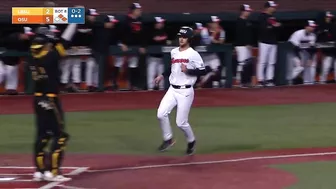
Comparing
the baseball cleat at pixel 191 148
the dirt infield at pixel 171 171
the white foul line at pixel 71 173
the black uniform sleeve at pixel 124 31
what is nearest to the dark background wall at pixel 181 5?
the black uniform sleeve at pixel 124 31

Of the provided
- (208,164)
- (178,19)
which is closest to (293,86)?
(178,19)

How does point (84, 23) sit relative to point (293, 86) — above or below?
above

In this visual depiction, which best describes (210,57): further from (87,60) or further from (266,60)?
(87,60)

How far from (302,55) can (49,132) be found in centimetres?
1091

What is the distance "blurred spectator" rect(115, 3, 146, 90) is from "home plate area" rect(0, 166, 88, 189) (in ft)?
24.9

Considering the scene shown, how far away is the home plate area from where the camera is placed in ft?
30.1

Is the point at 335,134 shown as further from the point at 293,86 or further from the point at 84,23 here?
the point at 84,23

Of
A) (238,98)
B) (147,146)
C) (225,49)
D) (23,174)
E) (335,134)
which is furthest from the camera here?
(225,49)

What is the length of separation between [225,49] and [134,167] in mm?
8475

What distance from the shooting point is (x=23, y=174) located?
32.7 feet

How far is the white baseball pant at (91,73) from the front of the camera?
17.6 meters

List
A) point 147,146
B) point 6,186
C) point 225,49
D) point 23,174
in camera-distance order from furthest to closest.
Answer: point 225,49 → point 147,146 → point 23,174 → point 6,186

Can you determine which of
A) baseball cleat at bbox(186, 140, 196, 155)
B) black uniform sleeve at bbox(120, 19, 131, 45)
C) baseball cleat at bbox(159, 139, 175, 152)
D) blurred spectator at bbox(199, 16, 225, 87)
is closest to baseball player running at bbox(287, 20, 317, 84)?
blurred spectator at bbox(199, 16, 225, 87)
